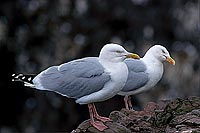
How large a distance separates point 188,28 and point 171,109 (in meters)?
3.30

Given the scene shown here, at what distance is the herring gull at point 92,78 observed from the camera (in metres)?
2.79

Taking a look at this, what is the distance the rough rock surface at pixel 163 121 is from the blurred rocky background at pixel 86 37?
289 cm

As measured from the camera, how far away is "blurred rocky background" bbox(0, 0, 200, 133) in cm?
589

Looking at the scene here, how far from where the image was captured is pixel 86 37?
5.93m

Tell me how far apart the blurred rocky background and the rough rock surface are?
2.89 metres

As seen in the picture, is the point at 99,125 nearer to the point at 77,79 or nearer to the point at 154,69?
the point at 77,79

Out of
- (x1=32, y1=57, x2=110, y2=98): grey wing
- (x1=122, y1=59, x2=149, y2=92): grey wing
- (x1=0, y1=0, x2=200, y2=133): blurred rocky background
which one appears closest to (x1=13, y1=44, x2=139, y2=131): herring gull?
(x1=32, y1=57, x2=110, y2=98): grey wing

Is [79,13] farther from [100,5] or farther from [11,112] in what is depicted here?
[11,112]

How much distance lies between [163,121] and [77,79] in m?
0.39

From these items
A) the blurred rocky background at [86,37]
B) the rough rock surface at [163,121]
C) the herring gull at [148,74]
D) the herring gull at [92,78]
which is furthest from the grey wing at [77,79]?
the blurred rocky background at [86,37]

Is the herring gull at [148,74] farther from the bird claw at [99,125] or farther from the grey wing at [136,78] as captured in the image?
the bird claw at [99,125]

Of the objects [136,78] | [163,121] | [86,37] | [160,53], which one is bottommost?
[163,121]

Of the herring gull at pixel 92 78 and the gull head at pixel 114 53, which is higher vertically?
the gull head at pixel 114 53

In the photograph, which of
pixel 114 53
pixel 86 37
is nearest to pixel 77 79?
pixel 114 53
